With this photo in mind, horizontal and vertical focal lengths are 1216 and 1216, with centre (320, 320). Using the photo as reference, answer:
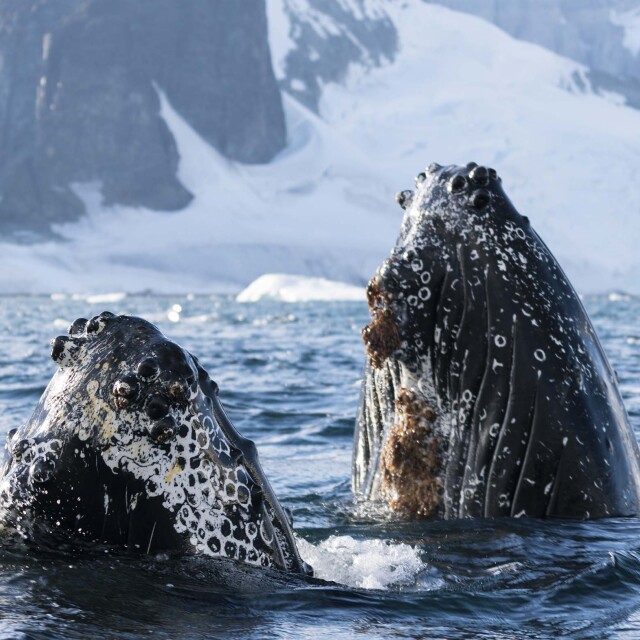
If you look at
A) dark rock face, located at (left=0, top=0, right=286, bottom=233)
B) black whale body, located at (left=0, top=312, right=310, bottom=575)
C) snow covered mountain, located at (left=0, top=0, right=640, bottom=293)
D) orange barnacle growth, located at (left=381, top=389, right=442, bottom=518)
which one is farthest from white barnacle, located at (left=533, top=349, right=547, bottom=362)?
dark rock face, located at (left=0, top=0, right=286, bottom=233)

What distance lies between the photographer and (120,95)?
114 metres

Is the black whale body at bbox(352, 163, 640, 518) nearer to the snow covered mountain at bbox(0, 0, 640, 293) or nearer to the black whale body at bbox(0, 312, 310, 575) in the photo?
the black whale body at bbox(0, 312, 310, 575)

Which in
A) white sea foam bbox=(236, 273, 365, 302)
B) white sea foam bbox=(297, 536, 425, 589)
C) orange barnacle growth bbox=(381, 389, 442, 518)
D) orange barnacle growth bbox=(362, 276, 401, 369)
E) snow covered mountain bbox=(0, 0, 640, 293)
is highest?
snow covered mountain bbox=(0, 0, 640, 293)

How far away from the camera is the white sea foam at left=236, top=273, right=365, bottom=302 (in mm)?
57094

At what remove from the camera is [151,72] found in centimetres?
11531

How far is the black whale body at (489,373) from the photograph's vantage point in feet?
14.8

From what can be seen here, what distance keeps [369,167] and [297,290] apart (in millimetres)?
33652

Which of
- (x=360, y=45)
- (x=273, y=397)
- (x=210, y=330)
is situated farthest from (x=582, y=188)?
(x=273, y=397)

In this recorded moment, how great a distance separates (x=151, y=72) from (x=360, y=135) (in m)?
29.8

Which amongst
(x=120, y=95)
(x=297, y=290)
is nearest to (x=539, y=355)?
(x=297, y=290)

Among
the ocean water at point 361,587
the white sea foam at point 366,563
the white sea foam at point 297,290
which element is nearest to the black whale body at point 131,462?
the ocean water at point 361,587

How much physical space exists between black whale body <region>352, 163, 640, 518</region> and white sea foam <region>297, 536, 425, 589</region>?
243 mm

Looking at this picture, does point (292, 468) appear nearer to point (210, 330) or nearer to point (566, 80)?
point (210, 330)

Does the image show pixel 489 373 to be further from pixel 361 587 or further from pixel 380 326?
pixel 361 587
